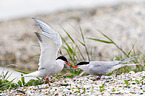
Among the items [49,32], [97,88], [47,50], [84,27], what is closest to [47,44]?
[47,50]

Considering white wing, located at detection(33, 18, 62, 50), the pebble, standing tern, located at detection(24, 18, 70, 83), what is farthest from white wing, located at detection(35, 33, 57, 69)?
the pebble

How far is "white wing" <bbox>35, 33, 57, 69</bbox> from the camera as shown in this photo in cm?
308

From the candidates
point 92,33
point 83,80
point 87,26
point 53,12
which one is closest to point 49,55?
point 83,80

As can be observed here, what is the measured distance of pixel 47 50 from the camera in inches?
124

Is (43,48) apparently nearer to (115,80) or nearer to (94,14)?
(115,80)

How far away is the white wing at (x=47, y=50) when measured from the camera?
10.1 feet

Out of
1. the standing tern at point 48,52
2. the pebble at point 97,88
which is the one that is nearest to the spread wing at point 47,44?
the standing tern at point 48,52

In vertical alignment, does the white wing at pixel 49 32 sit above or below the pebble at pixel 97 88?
above

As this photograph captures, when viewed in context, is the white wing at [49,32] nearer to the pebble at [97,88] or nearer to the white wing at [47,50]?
the white wing at [47,50]

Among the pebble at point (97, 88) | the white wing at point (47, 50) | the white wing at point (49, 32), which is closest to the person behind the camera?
the pebble at point (97, 88)

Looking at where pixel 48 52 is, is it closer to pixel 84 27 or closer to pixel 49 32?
pixel 49 32

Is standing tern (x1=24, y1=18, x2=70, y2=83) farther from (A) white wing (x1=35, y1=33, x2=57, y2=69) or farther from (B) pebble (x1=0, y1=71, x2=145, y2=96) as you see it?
(B) pebble (x1=0, y1=71, x2=145, y2=96)

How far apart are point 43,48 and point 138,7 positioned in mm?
12381

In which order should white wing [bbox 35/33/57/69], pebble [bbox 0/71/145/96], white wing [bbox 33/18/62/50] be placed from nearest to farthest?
pebble [bbox 0/71/145/96]
white wing [bbox 35/33/57/69]
white wing [bbox 33/18/62/50]
